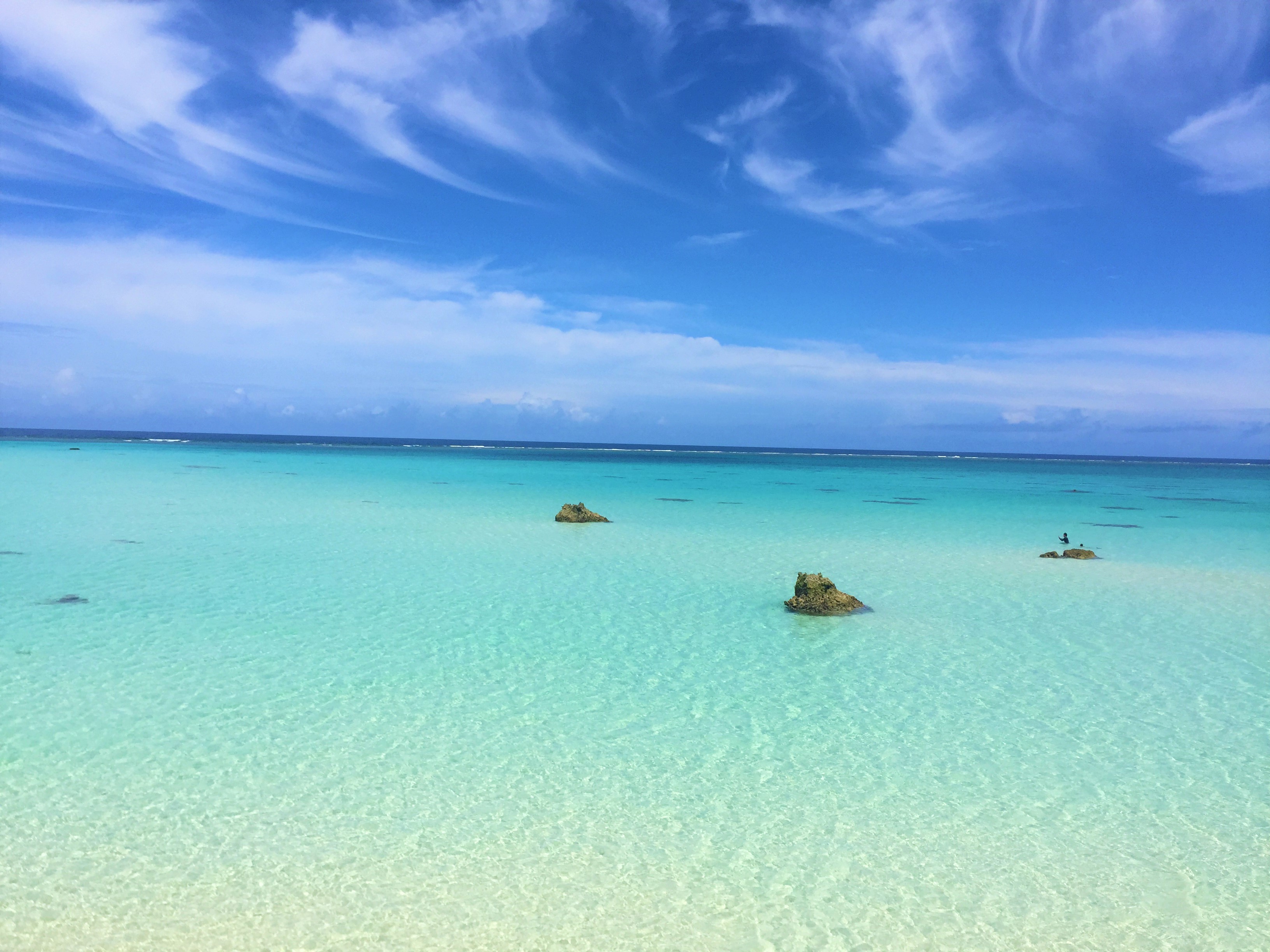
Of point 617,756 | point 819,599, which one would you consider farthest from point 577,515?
point 617,756

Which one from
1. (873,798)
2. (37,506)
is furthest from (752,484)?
(873,798)

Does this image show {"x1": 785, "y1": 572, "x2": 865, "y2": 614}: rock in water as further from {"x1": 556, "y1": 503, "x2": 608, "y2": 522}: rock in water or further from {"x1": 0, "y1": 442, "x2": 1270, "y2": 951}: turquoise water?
{"x1": 556, "y1": 503, "x2": 608, "y2": 522}: rock in water

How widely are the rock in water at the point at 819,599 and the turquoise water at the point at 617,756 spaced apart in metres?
0.45

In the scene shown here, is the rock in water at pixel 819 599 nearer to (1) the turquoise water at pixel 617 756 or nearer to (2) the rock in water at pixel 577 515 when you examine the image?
(1) the turquoise water at pixel 617 756

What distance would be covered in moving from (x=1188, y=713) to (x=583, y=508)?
19.6 m

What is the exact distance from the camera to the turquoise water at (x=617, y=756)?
201 inches

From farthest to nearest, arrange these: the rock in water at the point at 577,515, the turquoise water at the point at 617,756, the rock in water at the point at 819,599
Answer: the rock in water at the point at 577,515 < the rock in water at the point at 819,599 < the turquoise water at the point at 617,756

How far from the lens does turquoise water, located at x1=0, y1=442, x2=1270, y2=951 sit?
16.7ft

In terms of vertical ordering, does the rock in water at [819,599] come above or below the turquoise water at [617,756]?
above

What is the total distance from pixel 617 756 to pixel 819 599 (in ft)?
22.4

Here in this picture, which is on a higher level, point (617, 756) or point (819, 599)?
point (819, 599)

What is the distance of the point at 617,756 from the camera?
291 inches

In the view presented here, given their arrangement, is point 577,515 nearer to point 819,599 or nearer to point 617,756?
point 819,599

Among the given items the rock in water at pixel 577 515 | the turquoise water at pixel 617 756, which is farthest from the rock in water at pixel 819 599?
the rock in water at pixel 577 515
